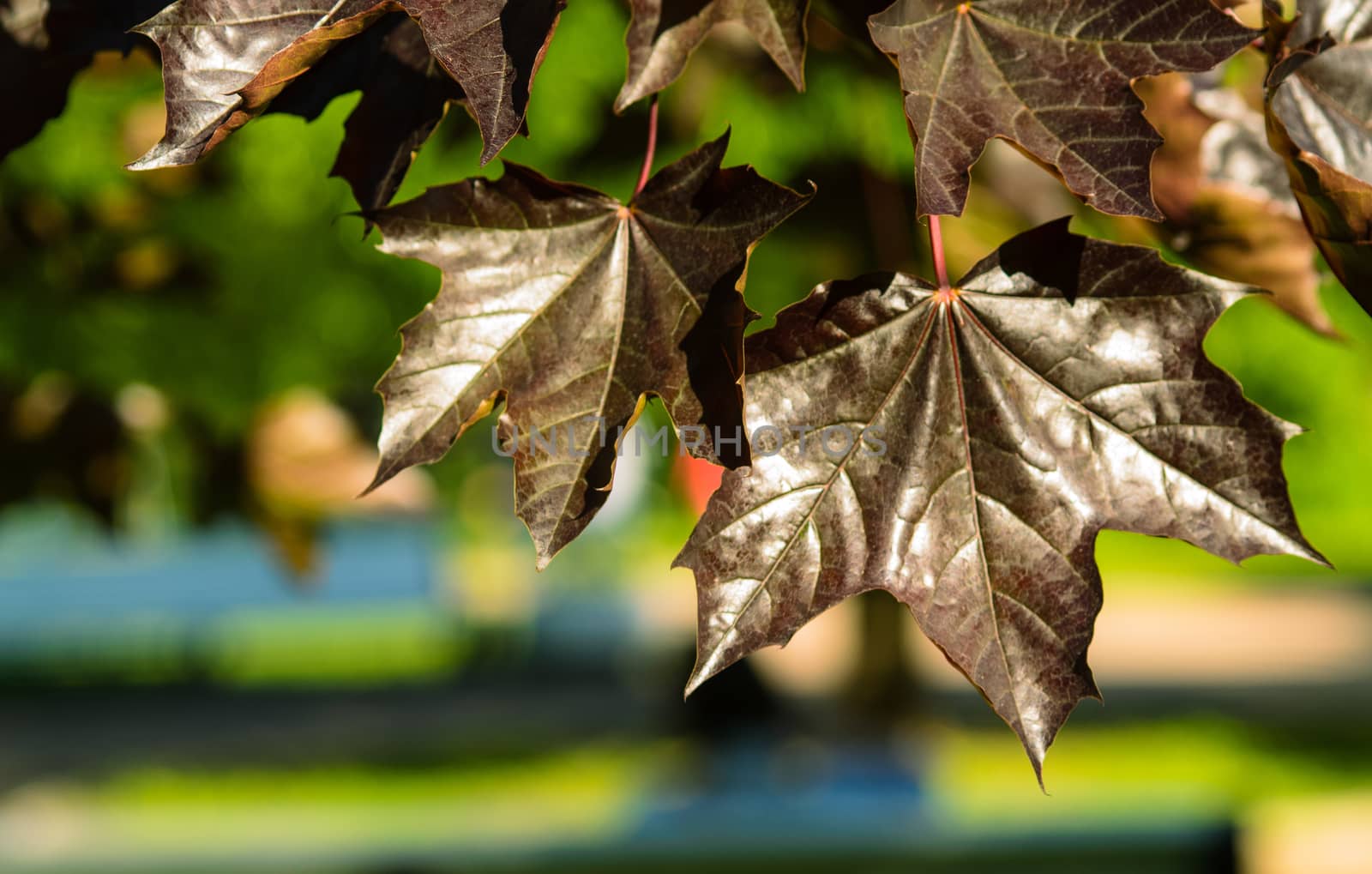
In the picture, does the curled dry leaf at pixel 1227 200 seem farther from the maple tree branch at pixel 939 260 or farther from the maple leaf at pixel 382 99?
the maple leaf at pixel 382 99

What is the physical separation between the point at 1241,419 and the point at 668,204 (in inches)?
15.2

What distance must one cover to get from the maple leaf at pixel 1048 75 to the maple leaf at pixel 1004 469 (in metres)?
0.07

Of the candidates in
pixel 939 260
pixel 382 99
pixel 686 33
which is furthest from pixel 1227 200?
pixel 382 99

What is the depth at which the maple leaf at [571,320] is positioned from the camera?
2.50 feet

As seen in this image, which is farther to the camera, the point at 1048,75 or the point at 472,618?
the point at 472,618

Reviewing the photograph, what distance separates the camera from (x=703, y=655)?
75 cm

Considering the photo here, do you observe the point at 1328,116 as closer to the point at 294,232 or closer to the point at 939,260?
the point at 939,260

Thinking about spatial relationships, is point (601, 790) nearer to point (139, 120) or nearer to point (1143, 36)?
point (139, 120)

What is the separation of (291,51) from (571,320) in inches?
9.2

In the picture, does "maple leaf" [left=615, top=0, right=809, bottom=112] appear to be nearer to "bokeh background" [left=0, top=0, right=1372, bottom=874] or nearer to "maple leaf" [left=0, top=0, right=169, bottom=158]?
"bokeh background" [left=0, top=0, right=1372, bottom=874]

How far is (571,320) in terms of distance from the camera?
821 millimetres

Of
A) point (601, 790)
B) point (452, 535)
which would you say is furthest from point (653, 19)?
Answer: point (452, 535)

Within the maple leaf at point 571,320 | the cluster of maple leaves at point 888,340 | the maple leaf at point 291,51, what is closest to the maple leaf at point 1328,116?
the cluster of maple leaves at point 888,340

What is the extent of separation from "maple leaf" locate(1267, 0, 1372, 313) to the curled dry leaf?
0.09 meters
